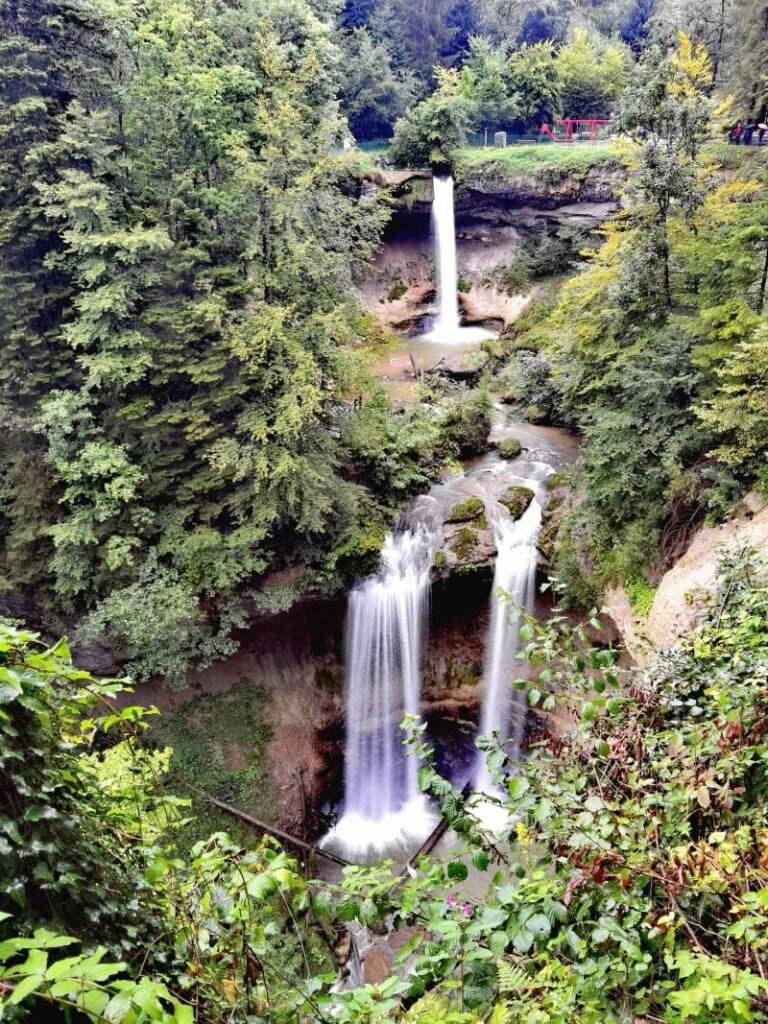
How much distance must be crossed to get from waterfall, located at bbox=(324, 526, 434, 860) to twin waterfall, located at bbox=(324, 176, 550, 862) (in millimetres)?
22

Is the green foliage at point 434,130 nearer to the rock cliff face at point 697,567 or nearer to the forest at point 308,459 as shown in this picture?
the forest at point 308,459

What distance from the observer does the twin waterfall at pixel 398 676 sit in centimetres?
1270

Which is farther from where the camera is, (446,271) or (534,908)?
(446,271)

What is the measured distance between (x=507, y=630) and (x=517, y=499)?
296 centimetres

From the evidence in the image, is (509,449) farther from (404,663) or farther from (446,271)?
(446,271)

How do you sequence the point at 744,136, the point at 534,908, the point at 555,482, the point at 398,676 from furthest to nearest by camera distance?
the point at 744,136, the point at 555,482, the point at 398,676, the point at 534,908

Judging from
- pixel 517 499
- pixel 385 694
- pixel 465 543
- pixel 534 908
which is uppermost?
pixel 534 908

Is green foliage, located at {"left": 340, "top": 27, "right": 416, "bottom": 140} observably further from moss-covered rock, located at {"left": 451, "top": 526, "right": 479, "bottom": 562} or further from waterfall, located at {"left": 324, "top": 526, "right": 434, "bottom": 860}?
waterfall, located at {"left": 324, "top": 526, "right": 434, "bottom": 860}

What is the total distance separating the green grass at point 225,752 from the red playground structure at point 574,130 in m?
27.2

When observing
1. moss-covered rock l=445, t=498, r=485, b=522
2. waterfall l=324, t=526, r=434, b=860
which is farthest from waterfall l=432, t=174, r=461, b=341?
waterfall l=324, t=526, r=434, b=860

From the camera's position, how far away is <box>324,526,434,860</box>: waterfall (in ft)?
41.9

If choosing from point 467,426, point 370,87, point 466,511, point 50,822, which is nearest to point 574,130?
point 370,87

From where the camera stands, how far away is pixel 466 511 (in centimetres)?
1322

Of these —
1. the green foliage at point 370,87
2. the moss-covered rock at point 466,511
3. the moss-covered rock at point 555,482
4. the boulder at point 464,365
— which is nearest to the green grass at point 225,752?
the moss-covered rock at point 466,511
